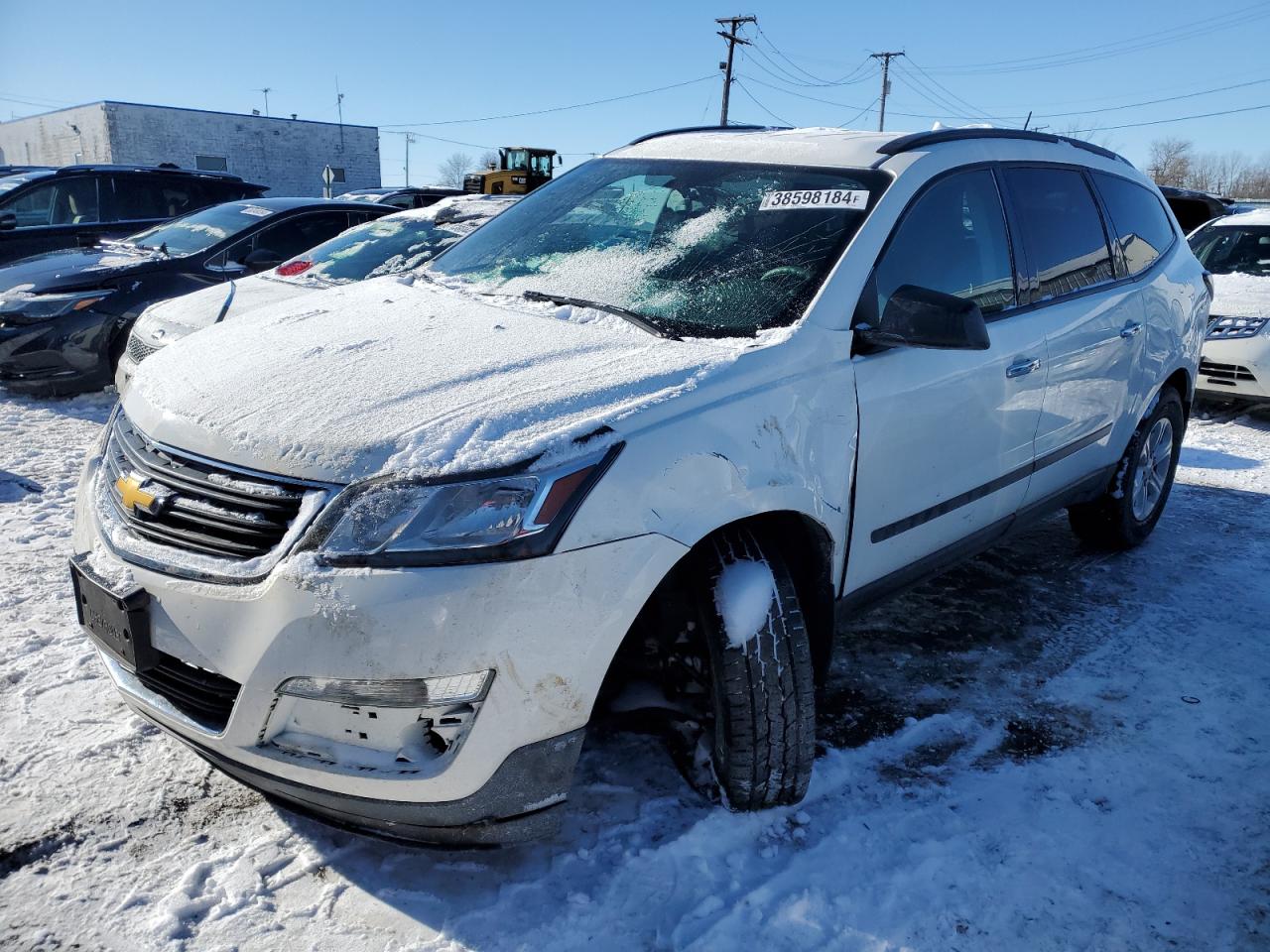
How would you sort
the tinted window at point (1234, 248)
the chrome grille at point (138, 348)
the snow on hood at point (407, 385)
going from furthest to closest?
the tinted window at point (1234, 248), the chrome grille at point (138, 348), the snow on hood at point (407, 385)

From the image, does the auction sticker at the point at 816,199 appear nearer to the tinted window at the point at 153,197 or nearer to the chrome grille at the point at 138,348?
the chrome grille at the point at 138,348

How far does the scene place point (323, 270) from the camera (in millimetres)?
6188

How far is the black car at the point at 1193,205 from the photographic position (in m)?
12.8

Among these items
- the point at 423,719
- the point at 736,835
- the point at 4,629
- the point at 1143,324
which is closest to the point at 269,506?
the point at 423,719

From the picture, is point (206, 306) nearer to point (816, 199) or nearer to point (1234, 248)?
point (816, 199)

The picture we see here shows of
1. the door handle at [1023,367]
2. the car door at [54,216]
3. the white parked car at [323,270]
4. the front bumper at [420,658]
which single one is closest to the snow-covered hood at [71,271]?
the white parked car at [323,270]

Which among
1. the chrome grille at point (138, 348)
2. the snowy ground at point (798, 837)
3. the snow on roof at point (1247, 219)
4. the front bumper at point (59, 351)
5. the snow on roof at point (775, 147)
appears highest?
the snow on roof at point (775, 147)

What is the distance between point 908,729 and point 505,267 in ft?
6.59

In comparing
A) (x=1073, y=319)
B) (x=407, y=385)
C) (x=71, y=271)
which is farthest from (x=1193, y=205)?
(x=407, y=385)

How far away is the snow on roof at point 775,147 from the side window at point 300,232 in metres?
4.68

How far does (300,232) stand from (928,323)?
6.33m

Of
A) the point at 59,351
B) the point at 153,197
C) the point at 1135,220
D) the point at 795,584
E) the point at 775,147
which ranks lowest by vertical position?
the point at 59,351

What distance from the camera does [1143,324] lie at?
13.2ft

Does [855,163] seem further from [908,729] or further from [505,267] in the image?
[908,729]
